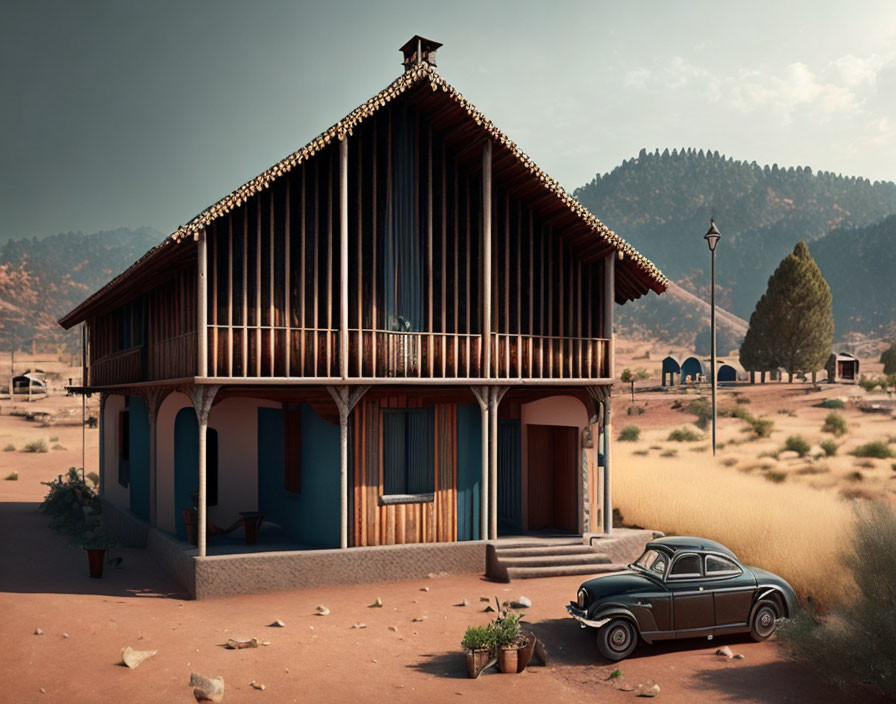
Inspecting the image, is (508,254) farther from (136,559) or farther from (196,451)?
(136,559)

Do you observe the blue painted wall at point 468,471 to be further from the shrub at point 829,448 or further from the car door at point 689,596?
the shrub at point 829,448

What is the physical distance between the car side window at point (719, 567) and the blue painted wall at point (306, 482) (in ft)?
25.2

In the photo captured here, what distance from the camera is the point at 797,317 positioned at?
5881 centimetres

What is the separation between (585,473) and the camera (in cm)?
1892

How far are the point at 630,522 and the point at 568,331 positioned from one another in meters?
5.84

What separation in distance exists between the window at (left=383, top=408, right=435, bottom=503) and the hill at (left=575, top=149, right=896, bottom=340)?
407 ft

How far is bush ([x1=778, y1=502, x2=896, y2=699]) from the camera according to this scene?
387 inches

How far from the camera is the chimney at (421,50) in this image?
16.8m

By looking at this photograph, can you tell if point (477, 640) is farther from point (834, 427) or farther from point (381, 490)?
point (834, 427)

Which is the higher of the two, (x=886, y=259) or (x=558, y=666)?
(x=886, y=259)

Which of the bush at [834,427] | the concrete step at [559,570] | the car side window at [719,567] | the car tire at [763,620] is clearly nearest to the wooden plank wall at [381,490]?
the concrete step at [559,570]

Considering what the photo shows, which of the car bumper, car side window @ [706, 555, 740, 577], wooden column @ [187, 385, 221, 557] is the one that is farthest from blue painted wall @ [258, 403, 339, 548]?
car side window @ [706, 555, 740, 577]

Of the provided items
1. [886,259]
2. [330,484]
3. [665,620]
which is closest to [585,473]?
[330,484]

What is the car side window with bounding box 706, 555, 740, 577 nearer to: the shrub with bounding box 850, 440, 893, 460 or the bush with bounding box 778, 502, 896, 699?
the bush with bounding box 778, 502, 896, 699
